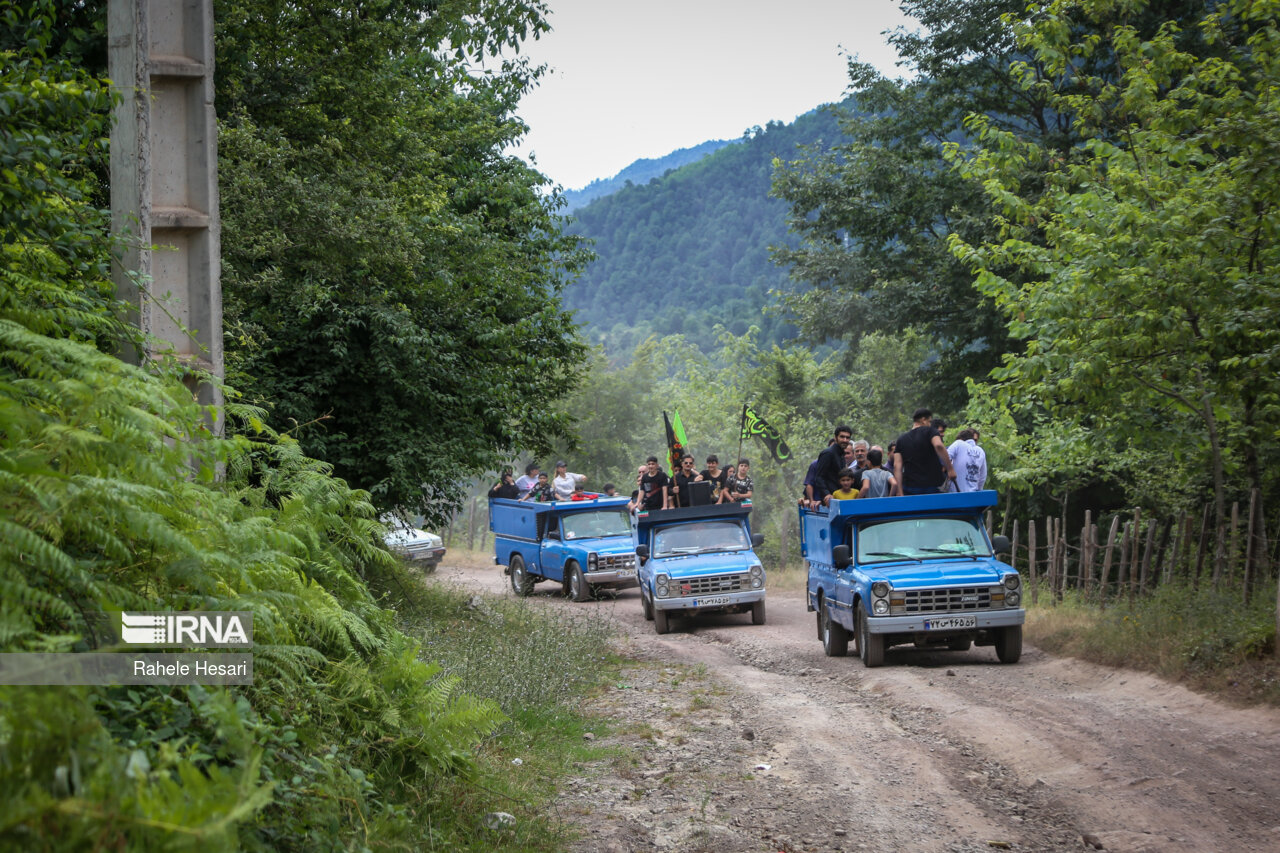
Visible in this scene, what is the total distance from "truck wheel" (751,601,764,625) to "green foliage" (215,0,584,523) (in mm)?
4397

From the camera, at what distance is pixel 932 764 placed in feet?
25.3

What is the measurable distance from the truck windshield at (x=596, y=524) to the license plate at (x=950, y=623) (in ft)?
38.3

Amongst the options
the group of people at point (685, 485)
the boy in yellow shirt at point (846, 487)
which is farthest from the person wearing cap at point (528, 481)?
the boy in yellow shirt at point (846, 487)

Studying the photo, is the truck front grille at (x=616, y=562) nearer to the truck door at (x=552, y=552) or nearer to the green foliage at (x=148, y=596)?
the truck door at (x=552, y=552)

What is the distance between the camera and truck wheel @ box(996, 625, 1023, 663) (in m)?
12.0

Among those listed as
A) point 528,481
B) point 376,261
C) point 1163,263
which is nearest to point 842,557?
point 1163,263

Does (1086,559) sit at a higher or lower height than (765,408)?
lower

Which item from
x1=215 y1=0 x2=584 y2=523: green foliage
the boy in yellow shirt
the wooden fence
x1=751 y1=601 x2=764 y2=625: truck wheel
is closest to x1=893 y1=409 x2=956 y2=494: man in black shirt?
the boy in yellow shirt

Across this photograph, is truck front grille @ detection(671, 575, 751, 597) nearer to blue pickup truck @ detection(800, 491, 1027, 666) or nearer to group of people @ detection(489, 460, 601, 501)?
blue pickup truck @ detection(800, 491, 1027, 666)

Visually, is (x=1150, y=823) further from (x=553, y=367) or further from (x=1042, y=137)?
(x=1042, y=137)

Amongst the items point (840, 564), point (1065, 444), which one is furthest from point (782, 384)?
point (840, 564)

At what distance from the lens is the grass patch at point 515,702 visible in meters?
5.70

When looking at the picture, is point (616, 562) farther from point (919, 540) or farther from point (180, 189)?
point (180, 189)

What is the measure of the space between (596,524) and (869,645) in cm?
1144
